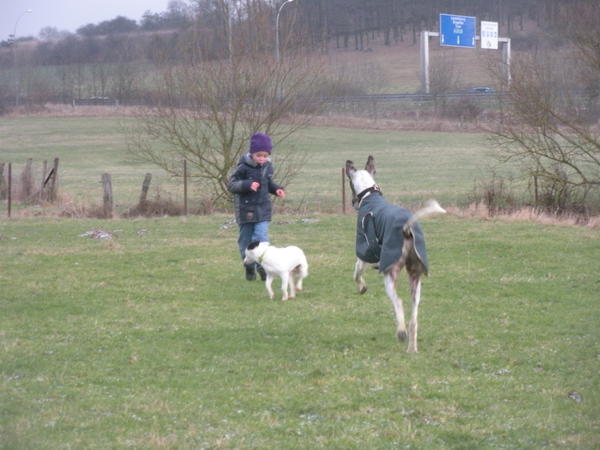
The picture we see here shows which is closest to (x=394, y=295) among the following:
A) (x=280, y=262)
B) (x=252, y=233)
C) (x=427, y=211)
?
(x=427, y=211)

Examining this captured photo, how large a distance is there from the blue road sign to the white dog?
139 feet

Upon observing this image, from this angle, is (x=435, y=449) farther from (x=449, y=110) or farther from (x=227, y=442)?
(x=449, y=110)

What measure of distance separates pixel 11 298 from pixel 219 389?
5674mm

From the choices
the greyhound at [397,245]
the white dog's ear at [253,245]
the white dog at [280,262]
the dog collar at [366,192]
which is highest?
the dog collar at [366,192]

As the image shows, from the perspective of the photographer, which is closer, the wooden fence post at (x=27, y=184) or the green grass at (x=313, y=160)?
the wooden fence post at (x=27, y=184)

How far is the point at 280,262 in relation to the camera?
37.3 feet

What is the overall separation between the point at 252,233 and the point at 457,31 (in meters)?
43.1

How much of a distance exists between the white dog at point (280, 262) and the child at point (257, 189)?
699 mm

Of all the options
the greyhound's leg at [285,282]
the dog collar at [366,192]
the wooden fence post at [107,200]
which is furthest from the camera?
the wooden fence post at [107,200]

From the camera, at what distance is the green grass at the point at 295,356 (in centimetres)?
636

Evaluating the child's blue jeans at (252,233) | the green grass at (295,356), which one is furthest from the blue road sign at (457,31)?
the child's blue jeans at (252,233)

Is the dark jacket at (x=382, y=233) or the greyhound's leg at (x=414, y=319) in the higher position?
the dark jacket at (x=382, y=233)

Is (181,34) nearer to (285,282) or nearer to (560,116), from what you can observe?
(560,116)

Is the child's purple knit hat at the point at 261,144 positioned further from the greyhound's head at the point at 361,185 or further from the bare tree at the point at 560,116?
the bare tree at the point at 560,116
